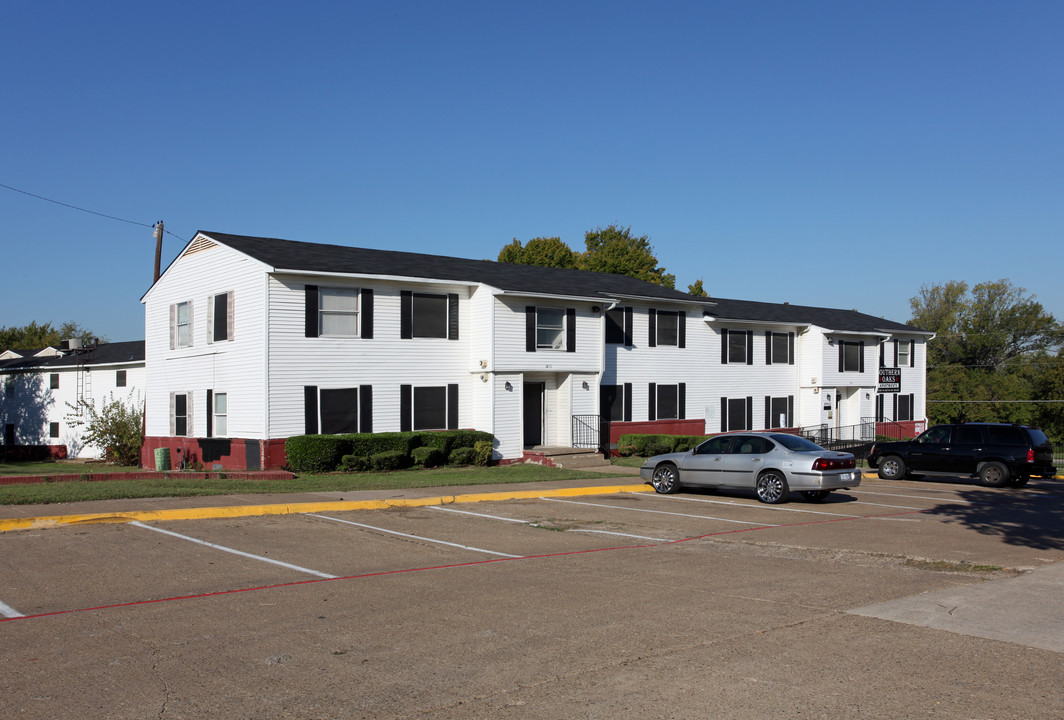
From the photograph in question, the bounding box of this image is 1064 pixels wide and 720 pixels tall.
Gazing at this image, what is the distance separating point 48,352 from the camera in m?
52.4

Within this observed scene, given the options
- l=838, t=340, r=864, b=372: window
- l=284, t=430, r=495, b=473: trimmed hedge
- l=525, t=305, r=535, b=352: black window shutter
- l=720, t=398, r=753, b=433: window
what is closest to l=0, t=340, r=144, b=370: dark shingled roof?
l=284, t=430, r=495, b=473: trimmed hedge

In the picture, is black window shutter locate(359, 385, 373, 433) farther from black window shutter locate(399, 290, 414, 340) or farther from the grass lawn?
the grass lawn

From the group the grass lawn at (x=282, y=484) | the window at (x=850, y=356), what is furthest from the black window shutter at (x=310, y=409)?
the window at (x=850, y=356)

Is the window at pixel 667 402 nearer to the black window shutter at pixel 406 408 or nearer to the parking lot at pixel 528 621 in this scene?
the black window shutter at pixel 406 408

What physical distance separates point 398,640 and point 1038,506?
16.0m

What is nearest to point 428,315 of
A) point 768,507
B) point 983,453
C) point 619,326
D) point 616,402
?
point 619,326

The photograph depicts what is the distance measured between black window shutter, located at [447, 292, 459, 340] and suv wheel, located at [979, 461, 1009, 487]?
51.3 ft

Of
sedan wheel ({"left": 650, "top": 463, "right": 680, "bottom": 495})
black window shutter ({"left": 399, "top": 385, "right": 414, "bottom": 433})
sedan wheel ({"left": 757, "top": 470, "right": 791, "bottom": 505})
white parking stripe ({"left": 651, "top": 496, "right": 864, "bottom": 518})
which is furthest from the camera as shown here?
black window shutter ({"left": 399, "top": 385, "right": 414, "bottom": 433})

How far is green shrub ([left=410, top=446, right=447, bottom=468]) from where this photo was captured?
2552cm

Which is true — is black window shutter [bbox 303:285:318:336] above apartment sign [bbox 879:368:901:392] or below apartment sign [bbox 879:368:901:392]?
above

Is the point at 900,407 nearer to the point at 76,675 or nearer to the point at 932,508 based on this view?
the point at 932,508

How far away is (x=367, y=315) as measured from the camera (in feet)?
86.7

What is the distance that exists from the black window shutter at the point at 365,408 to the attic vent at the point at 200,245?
654 cm

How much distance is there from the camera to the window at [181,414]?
28.5 metres
